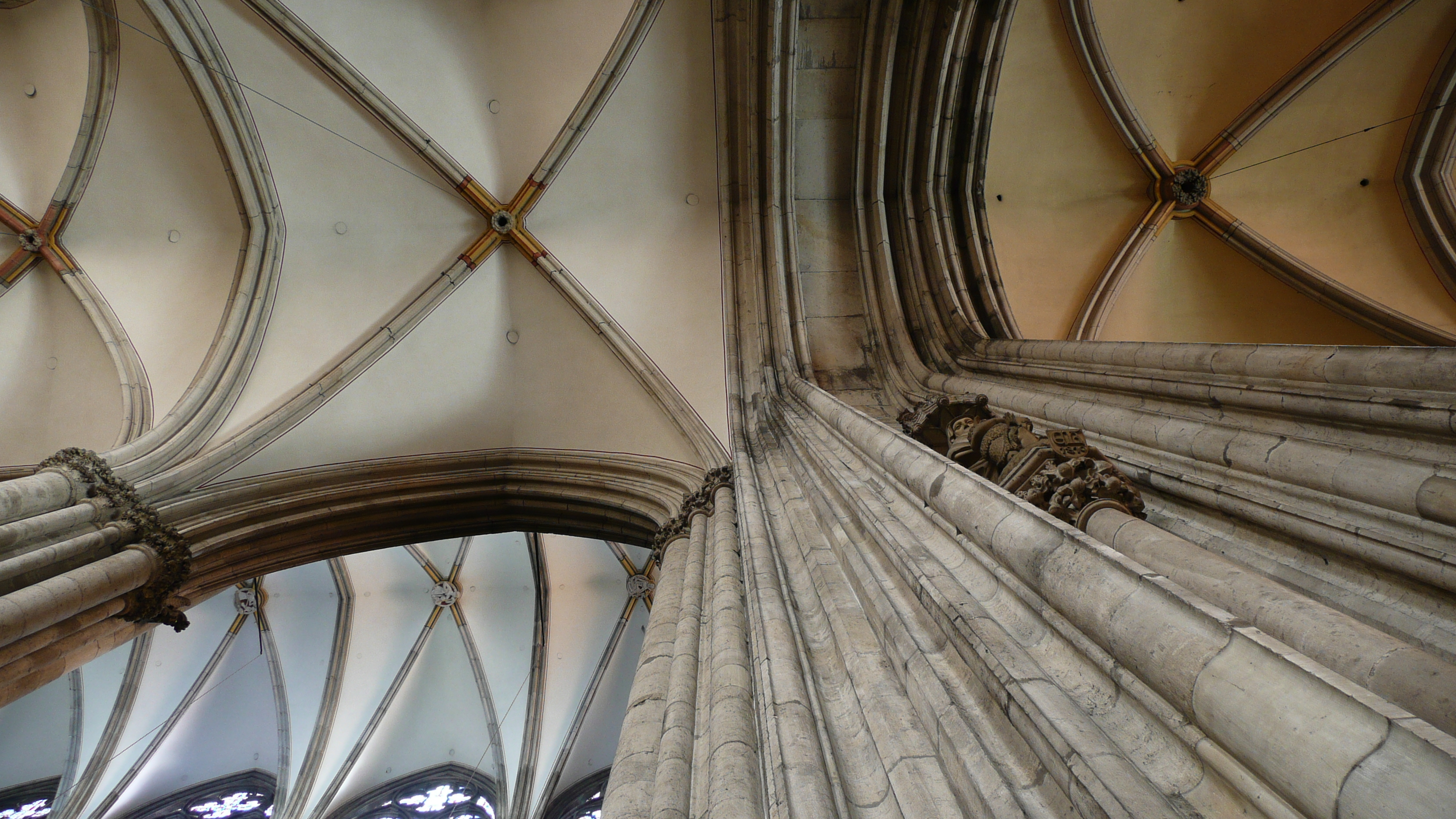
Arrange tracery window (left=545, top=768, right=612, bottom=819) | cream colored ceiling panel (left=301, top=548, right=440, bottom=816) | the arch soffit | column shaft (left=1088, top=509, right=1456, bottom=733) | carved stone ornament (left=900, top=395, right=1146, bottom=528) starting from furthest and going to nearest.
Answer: cream colored ceiling panel (left=301, top=548, right=440, bottom=816)
tracery window (left=545, top=768, right=612, bottom=819)
the arch soffit
carved stone ornament (left=900, top=395, right=1146, bottom=528)
column shaft (left=1088, top=509, right=1456, bottom=733)

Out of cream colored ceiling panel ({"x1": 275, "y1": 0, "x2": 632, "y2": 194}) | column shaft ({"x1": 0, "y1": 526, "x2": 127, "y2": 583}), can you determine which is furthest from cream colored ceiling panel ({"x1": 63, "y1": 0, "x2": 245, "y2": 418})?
column shaft ({"x1": 0, "y1": 526, "x2": 127, "y2": 583})

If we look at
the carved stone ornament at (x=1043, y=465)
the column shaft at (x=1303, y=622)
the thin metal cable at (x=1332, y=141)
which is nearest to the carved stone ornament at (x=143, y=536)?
the carved stone ornament at (x=1043, y=465)

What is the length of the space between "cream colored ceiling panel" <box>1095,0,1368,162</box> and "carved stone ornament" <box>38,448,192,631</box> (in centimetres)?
961

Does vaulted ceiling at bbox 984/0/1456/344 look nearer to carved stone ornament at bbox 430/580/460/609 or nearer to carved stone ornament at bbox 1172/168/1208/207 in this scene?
carved stone ornament at bbox 1172/168/1208/207

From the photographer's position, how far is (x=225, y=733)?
1233 centimetres

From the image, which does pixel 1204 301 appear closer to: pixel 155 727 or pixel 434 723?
pixel 434 723

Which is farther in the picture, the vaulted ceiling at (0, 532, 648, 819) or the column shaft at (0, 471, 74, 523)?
the vaulted ceiling at (0, 532, 648, 819)

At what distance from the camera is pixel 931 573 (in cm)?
221

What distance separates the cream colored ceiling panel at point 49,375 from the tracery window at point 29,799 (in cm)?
635

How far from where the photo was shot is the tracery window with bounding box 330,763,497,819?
37.9ft

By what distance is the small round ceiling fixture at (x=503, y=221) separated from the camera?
8492 mm

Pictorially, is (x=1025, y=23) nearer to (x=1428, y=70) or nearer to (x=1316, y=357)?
(x=1428, y=70)

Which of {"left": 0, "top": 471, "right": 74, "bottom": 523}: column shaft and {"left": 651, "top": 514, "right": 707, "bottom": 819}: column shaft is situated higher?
{"left": 0, "top": 471, "right": 74, "bottom": 523}: column shaft

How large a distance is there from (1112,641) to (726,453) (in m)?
5.63
